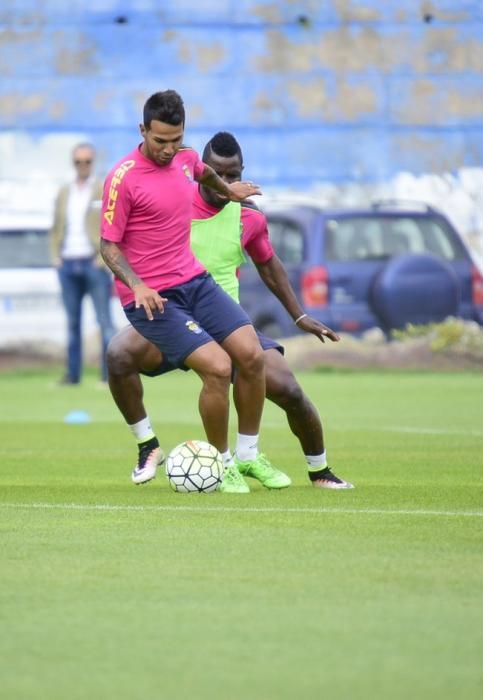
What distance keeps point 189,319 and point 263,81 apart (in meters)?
16.0

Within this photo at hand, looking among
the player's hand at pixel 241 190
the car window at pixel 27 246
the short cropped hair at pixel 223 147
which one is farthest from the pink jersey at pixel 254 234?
the car window at pixel 27 246

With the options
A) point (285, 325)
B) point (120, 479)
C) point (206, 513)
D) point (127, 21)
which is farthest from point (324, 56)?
point (206, 513)

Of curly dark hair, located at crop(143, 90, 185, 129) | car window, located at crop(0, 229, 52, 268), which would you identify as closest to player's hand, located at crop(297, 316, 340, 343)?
curly dark hair, located at crop(143, 90, 185, 129)

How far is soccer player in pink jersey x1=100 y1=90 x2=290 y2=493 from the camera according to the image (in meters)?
9.79

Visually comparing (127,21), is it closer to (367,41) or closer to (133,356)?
(367,41)

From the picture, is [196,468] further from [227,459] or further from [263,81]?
[263,81]

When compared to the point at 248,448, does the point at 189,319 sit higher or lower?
higher

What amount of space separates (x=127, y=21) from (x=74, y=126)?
63.6 inches

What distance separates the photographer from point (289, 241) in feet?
77.4

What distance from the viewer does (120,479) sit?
11.0 meters

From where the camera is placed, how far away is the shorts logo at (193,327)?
32.3 feet

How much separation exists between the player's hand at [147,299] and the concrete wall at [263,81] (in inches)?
613

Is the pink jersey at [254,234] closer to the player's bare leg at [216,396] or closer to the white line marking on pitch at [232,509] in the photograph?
the player's bare leg at [216,396]

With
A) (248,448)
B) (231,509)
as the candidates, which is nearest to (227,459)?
(248,448)
